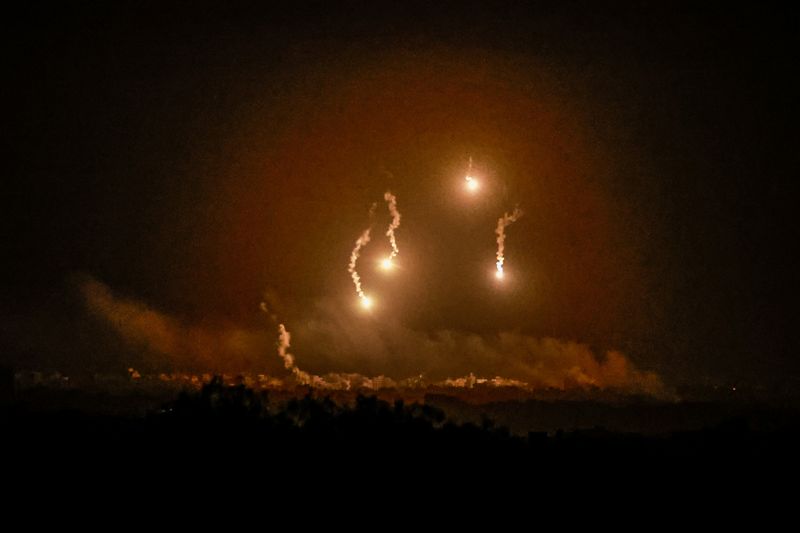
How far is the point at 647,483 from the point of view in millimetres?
65312

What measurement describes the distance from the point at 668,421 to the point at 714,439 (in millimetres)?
50999

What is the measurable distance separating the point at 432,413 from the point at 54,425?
2337cm

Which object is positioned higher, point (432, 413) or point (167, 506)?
point (432, 413)

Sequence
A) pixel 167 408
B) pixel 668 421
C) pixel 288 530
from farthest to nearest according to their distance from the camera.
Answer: pixel 668 421 < pixel 167 408 < pixel 288 530

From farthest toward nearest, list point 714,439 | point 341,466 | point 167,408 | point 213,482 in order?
1. point 714,439
2. point 167,408
3. point 341,466
4. point 213,482

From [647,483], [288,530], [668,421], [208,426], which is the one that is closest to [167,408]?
[208,426]

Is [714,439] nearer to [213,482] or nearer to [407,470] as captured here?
[407,470]

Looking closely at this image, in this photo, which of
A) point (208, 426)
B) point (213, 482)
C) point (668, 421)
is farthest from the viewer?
point (668, 421)

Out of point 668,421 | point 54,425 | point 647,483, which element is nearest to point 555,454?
point 647,483

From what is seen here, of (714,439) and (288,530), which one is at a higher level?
(714,439)

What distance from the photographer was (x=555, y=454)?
70.4 m

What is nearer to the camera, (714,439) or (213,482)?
(213,482)

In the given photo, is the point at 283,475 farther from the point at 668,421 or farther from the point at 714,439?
the point at 668,421

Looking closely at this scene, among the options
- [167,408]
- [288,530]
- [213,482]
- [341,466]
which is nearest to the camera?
[288,530]
